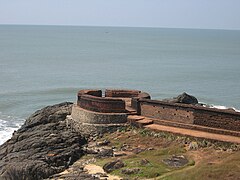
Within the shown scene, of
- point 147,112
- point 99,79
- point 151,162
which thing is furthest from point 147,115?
point 99,79

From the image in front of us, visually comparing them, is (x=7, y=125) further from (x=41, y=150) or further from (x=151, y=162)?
(x=151, y=162)

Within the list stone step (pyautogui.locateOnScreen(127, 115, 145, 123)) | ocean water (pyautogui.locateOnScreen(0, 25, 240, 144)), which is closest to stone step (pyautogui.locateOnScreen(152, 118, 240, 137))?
stone step (pyautogui.locateOnScreen(127, 115, 145, 123))

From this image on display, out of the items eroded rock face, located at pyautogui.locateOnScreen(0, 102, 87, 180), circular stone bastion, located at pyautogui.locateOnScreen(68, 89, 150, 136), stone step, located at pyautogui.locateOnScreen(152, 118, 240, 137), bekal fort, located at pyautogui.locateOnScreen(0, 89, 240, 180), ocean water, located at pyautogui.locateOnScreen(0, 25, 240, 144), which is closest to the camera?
bekal fort, located at pyautogui.locateOnScreen(0, 89, 240, 180)

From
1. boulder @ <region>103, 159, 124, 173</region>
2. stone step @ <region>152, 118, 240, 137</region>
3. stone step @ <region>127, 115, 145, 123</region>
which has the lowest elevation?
boulder @ <region>103, 159, 124, 173</region>

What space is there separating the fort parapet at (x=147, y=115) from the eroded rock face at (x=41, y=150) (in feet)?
4.11


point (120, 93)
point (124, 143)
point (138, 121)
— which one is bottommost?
point (124, 143)

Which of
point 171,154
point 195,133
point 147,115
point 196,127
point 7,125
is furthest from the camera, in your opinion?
point 7,125

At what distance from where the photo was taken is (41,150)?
72.4ft

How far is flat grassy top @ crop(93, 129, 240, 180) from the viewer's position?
17.5 metres

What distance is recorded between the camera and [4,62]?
82.0m

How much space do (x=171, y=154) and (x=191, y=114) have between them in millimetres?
3873

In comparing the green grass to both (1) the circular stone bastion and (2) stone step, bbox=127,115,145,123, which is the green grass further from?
(1) the circular stone bastion

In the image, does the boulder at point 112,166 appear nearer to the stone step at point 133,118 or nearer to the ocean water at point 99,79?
the stone step at point 133,118

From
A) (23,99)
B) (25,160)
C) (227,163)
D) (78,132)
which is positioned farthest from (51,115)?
(23,99)
